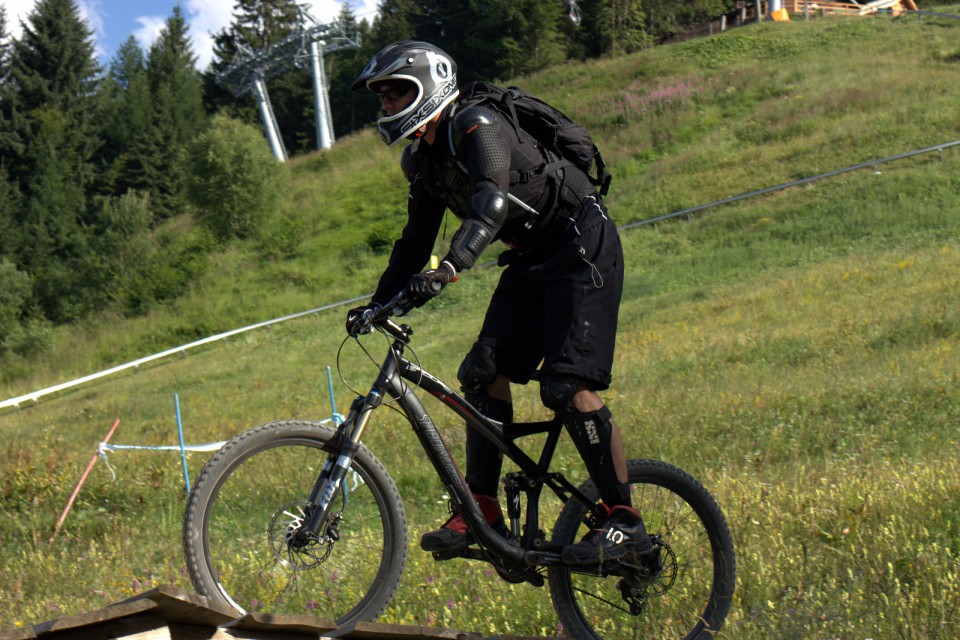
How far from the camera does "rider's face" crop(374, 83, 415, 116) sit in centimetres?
416

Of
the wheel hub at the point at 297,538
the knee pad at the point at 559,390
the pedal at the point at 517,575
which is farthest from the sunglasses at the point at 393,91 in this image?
the pedal at the point at 517,575

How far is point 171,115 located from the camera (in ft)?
254

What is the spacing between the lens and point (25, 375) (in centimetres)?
3509

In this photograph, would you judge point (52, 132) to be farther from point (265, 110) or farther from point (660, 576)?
point (660, 576)

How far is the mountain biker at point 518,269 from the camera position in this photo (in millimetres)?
4078

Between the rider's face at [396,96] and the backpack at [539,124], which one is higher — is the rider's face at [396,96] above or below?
above

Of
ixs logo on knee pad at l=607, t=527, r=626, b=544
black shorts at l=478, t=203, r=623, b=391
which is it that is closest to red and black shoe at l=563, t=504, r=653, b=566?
ixs logo on knee pad at l=607, t=527, r=626, b=544

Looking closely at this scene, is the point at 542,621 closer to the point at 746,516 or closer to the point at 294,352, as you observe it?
the point at 746,516

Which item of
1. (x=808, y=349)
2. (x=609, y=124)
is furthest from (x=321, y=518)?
(x=609, y=124)

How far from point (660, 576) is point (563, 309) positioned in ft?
4.13

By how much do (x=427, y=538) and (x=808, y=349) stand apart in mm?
10378

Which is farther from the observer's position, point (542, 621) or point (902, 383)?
point (902, 383)

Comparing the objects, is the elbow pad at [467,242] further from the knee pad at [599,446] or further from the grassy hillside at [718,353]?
the grassy hillside at [718,353]

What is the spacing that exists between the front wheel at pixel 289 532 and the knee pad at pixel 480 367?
0.61m
